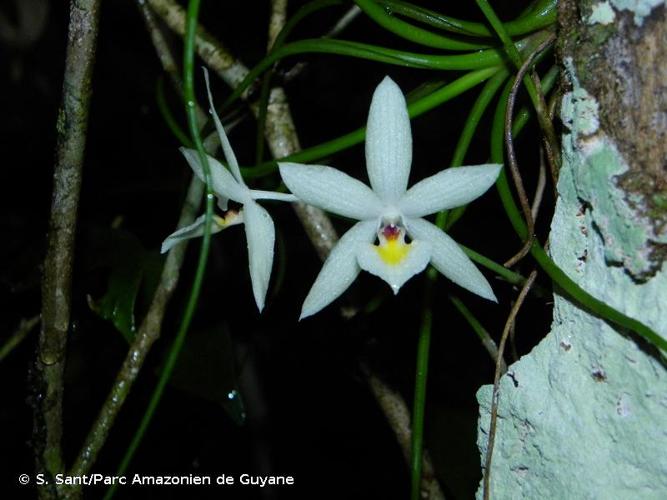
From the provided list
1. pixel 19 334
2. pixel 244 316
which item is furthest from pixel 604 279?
pixel 19 334

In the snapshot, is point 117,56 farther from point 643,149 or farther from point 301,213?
point 643,149

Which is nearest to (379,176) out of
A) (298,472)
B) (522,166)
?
(522,166)

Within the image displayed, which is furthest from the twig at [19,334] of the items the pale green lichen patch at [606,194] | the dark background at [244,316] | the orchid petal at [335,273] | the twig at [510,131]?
the pale green lichen patch at [606,194]

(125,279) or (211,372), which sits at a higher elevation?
(125,279)

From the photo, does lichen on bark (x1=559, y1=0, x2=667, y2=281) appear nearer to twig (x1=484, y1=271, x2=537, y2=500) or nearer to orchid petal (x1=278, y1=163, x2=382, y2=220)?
twig (x1=484, y1=271, x2=537, y2=500)

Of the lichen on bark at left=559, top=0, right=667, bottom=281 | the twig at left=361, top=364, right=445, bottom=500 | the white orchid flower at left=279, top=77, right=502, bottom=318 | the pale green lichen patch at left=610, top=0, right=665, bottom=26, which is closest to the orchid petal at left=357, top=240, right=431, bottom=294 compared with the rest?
the white orchid flower at left=279, top=77, right=502, bottom=318

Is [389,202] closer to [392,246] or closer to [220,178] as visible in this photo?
[392,246]
